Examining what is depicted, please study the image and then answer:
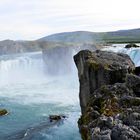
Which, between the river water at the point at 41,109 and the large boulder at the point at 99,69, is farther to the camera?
the river water at the point at 41,109

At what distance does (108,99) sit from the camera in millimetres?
12633

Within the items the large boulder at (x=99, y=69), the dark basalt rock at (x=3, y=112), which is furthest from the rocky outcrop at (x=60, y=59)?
the large boulder at (x=99, y=69)

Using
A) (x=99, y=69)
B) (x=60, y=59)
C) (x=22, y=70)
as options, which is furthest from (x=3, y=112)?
(x=22, y=70)

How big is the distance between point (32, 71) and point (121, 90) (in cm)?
6668

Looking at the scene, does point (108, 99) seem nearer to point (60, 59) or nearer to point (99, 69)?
point (99, 69)

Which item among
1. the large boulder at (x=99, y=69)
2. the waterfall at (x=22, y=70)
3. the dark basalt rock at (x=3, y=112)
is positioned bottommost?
the waterfall at (x=22, y=70)

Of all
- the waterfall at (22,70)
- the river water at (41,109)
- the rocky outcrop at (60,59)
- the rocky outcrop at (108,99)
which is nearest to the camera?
the rocky outcrop at (108,99)

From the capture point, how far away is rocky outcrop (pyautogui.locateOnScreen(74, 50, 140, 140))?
9.09 metres

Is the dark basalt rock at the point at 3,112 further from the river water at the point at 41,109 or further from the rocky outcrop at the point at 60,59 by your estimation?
the rocky outcrop at the point at 60,59

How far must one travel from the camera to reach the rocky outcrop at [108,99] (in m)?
9.09

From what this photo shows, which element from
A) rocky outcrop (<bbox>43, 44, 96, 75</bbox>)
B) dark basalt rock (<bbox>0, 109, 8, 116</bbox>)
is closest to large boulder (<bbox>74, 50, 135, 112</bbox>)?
dark basalt rock (<bbox>0, 109, 8, 116</bbox>)

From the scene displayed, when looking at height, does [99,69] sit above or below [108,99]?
below

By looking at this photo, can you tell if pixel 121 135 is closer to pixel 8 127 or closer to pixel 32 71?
pixel 8 127

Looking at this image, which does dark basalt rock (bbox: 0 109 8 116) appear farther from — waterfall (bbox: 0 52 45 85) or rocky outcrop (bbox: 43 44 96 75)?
waterfall (bbox: 0 52 45 85)
